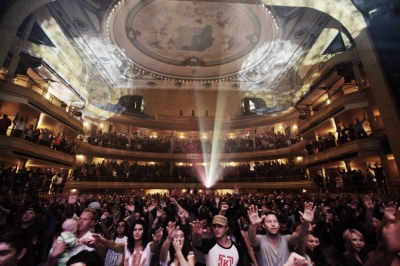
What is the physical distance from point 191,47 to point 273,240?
21.0 m

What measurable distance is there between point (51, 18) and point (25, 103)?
23.5ft

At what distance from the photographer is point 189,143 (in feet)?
81.3

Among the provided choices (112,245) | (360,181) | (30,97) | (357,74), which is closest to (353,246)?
(112,245)

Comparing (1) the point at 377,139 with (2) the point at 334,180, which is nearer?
(1) the point at 377,139

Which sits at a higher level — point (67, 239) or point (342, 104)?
point (342, 104)

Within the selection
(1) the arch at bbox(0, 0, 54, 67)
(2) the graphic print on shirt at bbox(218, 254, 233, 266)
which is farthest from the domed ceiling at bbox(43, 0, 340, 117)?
(2) the graphic print on shirt at bbox(218, 254, 233, 266)

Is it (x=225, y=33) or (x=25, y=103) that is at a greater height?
(x=225, y=33)

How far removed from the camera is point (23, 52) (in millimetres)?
12125

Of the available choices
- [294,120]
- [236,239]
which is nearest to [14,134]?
[236,239]

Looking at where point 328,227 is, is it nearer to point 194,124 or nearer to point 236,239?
point 236,239

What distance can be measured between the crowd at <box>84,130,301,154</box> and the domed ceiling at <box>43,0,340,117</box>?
315cm

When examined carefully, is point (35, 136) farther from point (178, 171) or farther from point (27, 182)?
point (178, 171)

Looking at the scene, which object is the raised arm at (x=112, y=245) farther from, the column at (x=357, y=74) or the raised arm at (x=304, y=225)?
the column at (x=357, y=74)

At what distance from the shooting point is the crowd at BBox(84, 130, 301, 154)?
2120 centimetres
